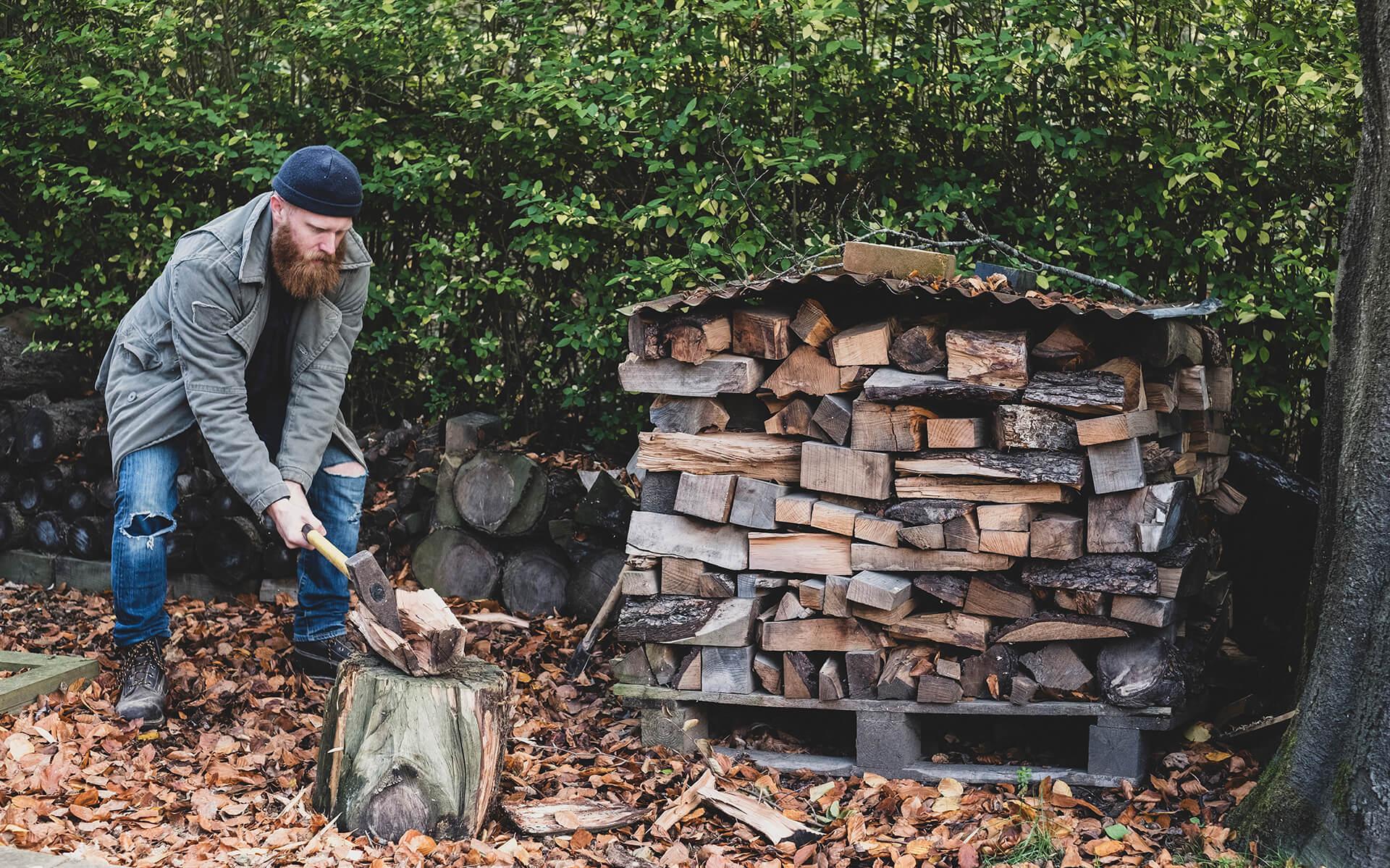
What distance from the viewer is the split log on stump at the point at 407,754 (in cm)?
289

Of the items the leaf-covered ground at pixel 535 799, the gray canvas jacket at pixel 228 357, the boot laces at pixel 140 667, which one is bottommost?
the leaf-covered ground at pixel 535 799

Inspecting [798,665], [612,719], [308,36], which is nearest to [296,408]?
[612,719]

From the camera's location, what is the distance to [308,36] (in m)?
5.03

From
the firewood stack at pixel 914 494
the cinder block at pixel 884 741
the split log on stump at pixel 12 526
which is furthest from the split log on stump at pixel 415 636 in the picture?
the split log on stump at pixel 12 526

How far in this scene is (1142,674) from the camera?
3.39 meters

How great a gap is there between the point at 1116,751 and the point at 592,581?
2091mm

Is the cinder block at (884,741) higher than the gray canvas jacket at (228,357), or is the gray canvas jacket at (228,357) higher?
the gray canvas jacket at (228,357)

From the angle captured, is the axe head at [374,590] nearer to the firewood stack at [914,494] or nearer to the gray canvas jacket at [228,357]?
the gray canvas jacket at [228,357]

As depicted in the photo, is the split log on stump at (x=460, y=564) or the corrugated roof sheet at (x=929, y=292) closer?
the corrugated roof sheet at (x=929, y=292)

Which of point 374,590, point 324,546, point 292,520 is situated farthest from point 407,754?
point 292,520

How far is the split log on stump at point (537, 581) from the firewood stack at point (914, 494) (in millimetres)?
1091

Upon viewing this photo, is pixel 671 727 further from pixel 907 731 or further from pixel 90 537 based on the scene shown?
pixel 90 537

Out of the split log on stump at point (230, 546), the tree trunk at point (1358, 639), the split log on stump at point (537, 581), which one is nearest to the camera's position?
the tree trunk at point (1358, 639)

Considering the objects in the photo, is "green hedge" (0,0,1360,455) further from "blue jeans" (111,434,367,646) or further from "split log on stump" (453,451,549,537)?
"blue jeans" (111,434,367,646)
